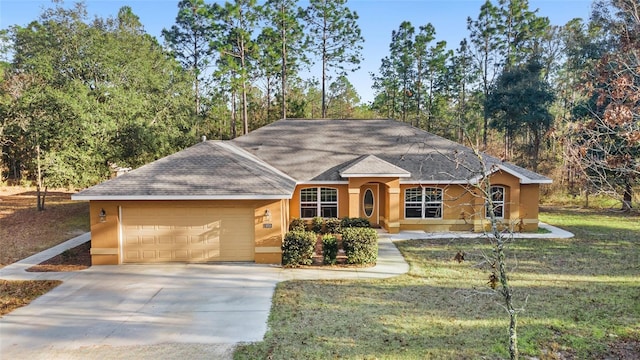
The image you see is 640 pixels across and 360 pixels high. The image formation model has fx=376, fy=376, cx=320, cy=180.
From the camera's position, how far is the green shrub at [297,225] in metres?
16.2

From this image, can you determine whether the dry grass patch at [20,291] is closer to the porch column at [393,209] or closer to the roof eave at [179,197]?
the roof eave at [179,197]

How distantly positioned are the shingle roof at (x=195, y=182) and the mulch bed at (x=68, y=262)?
2358 millimetres

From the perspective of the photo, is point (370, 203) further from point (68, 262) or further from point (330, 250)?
point (68, 262)

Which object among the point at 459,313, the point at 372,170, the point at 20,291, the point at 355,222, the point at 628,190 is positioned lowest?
the point at 459,313

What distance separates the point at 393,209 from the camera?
17062 mm

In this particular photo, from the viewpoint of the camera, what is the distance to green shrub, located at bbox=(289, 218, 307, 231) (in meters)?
16.2

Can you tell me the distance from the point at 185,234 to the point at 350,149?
1026 cm

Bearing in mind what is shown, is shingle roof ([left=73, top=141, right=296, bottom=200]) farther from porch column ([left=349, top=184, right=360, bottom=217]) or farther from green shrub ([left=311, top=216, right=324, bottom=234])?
porch column ([left=349, top=184, right=360, bottom=217])

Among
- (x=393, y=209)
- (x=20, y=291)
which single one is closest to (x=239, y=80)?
(x=393, y=209)

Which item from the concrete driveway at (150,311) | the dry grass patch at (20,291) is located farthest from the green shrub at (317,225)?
the dry grass patch at (20,291)

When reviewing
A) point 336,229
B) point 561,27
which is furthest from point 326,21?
point 561,27

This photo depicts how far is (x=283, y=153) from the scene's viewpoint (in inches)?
772

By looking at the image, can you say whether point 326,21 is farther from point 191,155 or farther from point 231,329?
point 231,329

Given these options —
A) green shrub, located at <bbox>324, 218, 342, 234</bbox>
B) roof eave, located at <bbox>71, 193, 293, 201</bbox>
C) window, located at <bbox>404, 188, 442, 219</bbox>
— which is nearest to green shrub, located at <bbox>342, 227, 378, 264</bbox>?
roof eave, located at <bbox>71, 193, 293, 201</bbox>
